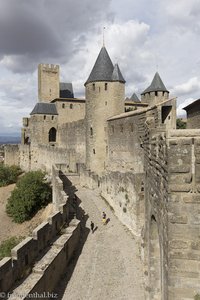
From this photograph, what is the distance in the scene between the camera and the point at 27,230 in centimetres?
1975

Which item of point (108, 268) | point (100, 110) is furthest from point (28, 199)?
point (108, 268)

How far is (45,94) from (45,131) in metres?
8.14

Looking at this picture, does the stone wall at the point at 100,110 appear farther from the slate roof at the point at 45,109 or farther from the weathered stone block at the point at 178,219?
the weathered stone block at the point at 178,219

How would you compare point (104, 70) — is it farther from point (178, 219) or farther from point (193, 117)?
point (178, 219)

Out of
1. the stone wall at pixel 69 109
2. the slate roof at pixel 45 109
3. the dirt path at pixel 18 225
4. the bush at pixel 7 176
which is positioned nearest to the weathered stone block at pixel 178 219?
the dirt path at pixel 18 225

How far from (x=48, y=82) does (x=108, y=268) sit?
37.4 metres

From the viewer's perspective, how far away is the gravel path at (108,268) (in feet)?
28.2

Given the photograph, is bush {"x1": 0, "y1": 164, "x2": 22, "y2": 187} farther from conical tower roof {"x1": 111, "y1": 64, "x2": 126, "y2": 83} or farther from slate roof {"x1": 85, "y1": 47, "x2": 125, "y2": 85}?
conical tower roof {"x1": 111, "y1": 64, "x2": 126, "y2": 83}

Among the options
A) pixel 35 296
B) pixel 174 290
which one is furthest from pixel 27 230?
pixel 174 290

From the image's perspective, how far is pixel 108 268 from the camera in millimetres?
9906

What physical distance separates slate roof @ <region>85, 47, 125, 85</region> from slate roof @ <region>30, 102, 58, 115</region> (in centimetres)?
1410

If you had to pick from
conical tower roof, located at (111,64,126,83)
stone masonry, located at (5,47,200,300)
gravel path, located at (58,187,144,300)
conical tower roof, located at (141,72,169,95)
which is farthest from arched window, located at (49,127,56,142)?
gravel path, located at (58,187,144,300)

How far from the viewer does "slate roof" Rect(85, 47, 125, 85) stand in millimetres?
23875

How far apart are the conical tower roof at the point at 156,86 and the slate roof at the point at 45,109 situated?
465 inches
